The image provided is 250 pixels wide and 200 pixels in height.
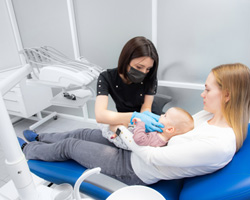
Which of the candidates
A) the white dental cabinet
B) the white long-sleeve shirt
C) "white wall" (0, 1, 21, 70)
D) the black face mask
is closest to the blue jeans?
the white long-sleeve shirt

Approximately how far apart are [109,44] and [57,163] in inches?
56.5

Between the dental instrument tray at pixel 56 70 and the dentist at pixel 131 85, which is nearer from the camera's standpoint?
the dentist at pixel 131 85

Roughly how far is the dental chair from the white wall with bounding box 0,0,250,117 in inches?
39.0

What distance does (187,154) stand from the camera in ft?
2.72

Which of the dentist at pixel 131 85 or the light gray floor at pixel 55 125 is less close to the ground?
the dentist at pixel 131 85

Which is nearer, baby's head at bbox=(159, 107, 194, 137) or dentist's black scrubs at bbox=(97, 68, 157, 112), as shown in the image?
baby's head at bbox=(159, 107, 194, 137)

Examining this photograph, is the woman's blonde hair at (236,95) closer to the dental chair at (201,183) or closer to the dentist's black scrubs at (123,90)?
the dental chair at (201,183)


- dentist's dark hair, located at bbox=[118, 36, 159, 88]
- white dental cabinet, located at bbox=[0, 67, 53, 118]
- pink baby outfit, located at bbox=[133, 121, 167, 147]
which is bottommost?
white dental cabinet, located at bbox=[0, 67, 53, 118]

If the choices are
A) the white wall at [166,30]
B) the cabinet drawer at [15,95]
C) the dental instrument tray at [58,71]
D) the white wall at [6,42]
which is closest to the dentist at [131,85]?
the dental instrument tray at [58,71]

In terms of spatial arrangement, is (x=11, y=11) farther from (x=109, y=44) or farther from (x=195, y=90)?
(x=195, y=90)

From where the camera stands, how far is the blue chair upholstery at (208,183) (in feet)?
2.57

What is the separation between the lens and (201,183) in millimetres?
893

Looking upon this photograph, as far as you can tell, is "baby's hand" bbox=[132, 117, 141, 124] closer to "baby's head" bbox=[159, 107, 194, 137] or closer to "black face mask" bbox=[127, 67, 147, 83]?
"baby's head" bbox=[159, 107, 194, 137]

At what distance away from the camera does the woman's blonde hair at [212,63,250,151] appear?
0.87 meters
